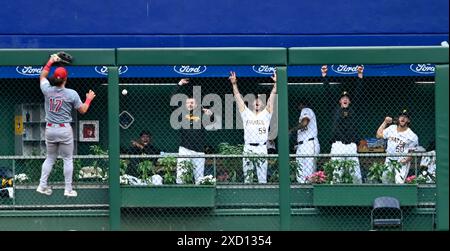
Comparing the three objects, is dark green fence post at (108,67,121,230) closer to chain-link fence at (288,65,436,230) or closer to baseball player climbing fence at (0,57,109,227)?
baseball player climbing fence at (0,57,109,227)

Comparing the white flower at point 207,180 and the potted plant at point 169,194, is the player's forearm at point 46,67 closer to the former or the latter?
the potted plant at point 169,194

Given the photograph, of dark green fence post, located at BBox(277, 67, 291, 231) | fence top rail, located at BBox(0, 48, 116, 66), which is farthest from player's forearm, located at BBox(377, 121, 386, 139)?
fence top rail, located at BBox(0, 48, 116, 66)

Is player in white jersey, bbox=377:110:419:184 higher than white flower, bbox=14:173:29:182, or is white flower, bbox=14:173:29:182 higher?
player in white jersey, bbox=377:110:419:184

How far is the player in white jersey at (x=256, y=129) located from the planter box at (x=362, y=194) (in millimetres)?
648

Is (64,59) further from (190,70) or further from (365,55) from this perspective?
(190,70)

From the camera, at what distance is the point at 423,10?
51.7 ft

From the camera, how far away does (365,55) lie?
368 inches

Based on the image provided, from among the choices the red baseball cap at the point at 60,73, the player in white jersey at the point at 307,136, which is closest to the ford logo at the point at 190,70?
the player in white jersey at the point at 307,136

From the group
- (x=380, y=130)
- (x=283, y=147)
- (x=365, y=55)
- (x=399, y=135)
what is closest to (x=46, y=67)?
(x=283, y=147)

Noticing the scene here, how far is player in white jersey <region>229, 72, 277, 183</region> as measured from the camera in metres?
9.73

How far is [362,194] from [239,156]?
4.67 ft

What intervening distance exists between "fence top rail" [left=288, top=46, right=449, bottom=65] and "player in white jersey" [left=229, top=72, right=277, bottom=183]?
0.54m
